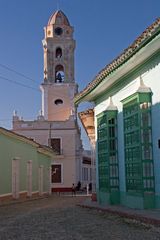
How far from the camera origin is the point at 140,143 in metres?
10.0

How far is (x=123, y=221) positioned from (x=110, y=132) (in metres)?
3.83

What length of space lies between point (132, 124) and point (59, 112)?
31.6 m

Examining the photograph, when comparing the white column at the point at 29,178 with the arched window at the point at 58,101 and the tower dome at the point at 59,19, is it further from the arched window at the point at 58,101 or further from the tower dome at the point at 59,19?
the tower dome at the point at 59,19

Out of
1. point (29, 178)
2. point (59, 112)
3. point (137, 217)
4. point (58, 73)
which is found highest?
point (58, 73)

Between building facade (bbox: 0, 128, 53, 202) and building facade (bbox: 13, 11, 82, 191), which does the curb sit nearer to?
building facade (bbox: 0, 128, 53, 202)

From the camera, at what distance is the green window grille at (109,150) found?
490 inches

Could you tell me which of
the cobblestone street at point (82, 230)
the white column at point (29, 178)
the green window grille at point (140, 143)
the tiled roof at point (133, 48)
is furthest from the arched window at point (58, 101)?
the cobblestone street at point (82, 230)

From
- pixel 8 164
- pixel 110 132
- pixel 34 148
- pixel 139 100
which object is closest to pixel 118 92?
pixel 110 132

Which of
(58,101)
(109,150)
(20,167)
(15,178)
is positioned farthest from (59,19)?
(109,150)

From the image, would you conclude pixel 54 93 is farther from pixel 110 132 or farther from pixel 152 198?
pixel 152 198

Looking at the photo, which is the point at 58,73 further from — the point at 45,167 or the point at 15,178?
the point at 15,178

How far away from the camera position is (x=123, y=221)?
9.16 m

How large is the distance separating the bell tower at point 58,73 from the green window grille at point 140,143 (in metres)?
30.5

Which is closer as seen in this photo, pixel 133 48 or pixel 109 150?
pixel 133 48
